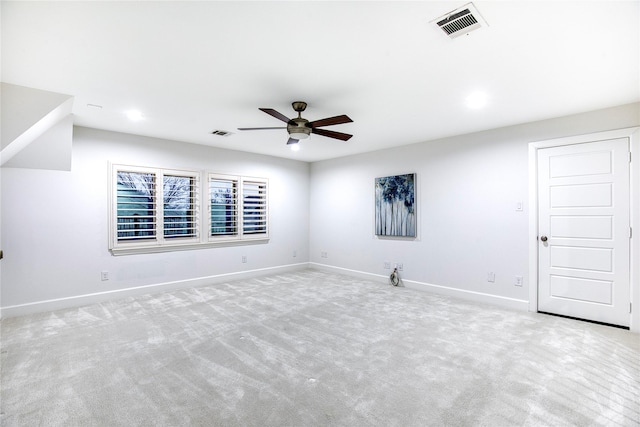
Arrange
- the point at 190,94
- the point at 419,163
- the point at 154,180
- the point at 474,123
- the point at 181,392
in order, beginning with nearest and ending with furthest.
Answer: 1. the point at 181,392
2. the point at 190,94
3. the point at 474,123
4. the point at 154,180
5. the point at 419,163

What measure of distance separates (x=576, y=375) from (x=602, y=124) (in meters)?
2.83

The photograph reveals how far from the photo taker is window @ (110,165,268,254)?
15.0 feet

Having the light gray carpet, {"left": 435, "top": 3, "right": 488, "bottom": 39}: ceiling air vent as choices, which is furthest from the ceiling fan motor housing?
the light gray carpet

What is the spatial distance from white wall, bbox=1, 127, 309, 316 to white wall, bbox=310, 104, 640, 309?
2.61 metres

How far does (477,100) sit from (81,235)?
532cm

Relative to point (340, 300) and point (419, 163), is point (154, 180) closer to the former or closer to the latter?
point (340, 300)

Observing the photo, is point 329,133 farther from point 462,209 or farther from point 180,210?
point 180,210

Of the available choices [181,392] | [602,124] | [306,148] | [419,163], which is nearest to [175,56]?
[181,392]

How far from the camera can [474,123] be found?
4.07 m

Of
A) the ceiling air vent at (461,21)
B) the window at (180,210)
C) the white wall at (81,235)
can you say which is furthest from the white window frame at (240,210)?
the ceiling air vent at (461,21)

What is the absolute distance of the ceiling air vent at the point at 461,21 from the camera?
1840 mm

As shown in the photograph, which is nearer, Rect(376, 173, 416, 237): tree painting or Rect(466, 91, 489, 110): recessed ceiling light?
Rect(466, 91, 489, 110): recessed ceiling light

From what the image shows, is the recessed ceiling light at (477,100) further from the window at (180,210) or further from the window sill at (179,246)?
the window sill at (179,246)

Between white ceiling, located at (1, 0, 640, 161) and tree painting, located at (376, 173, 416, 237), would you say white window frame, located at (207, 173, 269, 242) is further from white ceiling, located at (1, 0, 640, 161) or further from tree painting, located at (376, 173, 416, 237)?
tree painting, located at (376, 173, 416, 237)
